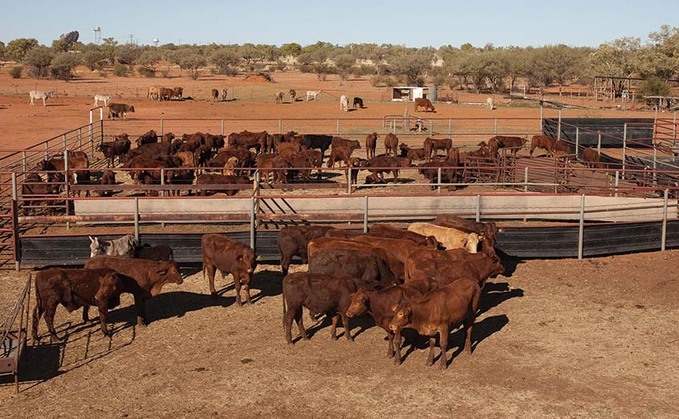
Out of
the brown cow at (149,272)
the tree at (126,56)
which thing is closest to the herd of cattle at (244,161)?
the brown cow at (149,272)

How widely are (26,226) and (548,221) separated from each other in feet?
34.5

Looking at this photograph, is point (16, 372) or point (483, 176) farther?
point (483, 176)

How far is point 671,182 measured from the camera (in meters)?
17.7

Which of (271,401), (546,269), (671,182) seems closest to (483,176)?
(671,182)

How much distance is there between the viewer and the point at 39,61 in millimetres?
68312

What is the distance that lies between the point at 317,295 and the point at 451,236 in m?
Result: 3.60

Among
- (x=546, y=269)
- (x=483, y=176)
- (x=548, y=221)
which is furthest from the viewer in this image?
(x=483, y=176)

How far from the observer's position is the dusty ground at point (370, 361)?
7766 mm

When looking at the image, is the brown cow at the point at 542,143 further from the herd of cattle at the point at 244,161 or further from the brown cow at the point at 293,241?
the brown cow at the point at 293,241

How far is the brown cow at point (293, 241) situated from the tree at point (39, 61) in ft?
207

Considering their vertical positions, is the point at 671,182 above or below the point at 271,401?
above

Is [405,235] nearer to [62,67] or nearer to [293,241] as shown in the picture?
[293,241]

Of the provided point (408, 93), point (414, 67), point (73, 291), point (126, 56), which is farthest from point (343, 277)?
point (126, 56)

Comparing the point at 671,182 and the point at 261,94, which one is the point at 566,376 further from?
the point at 261,94
